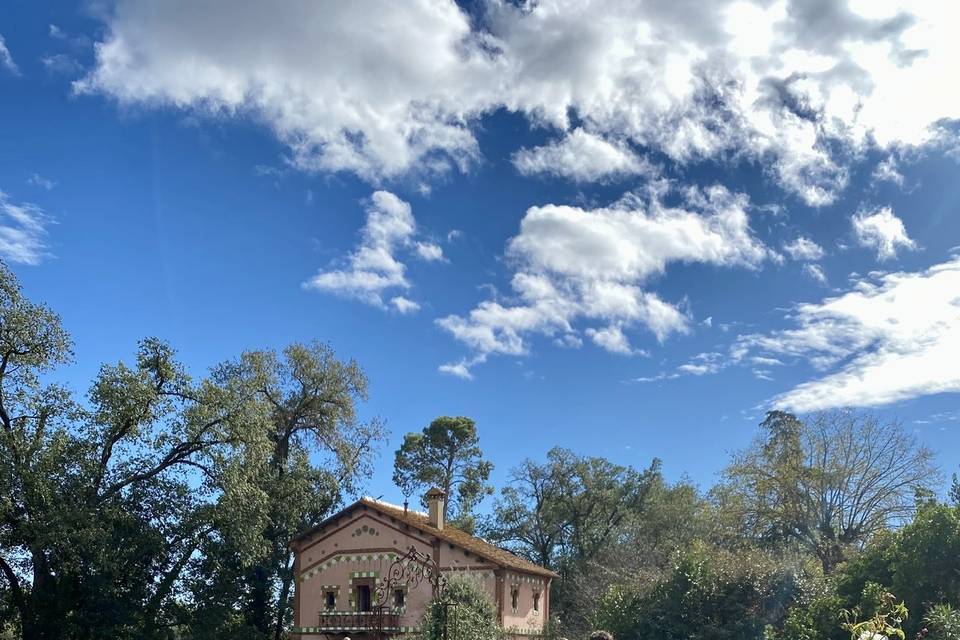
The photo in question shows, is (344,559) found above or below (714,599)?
above

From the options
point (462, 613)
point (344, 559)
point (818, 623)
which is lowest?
point (818, 623)

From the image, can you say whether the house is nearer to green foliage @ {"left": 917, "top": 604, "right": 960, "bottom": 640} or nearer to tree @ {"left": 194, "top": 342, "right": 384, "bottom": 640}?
tree @ {"left": 194, "top": 342, "right": 384, "bottom": 640}

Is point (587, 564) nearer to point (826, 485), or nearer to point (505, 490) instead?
point (505, 490)

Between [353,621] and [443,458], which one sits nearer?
[353,621]

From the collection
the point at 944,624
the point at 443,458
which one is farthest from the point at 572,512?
the point at 944,624

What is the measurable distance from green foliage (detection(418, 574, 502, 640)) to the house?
391 inches

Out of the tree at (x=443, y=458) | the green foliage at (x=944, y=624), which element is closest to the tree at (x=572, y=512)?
the tree at (x=443, y=458)

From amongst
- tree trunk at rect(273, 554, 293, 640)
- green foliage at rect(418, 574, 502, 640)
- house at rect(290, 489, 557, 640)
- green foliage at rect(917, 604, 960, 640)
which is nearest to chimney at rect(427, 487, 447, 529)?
house at rect(290, 489, 557, 640)

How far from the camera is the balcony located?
3167 cm

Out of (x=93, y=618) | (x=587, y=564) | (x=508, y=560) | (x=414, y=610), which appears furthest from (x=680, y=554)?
(x=93, y=618)

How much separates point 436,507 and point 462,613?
16831 millimetres

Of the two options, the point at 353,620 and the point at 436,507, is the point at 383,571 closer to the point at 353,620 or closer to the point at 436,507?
the point at 353,620

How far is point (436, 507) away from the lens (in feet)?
115

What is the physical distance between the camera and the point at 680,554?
88.6 ft
